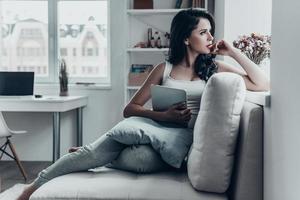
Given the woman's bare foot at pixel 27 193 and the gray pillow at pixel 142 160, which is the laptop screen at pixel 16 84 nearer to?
the woman's bare foot at pixel 27 193

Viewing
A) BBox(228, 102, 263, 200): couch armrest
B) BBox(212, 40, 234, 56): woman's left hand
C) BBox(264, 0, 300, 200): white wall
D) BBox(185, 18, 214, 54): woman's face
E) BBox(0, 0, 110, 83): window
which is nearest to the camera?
BBox(264, 0, 300, 200): white wall

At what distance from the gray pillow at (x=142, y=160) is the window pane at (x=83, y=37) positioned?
3.04m

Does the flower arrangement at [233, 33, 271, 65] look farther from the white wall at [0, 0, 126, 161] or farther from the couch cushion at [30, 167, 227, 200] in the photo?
the white wall at [0, 0, 126, 161]

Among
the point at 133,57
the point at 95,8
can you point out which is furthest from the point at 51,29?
the point at 133,57

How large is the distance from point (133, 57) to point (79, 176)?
2.84 m

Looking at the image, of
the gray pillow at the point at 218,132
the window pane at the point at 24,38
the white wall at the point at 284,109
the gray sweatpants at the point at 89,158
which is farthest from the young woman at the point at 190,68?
the window pane at the point at 24,38

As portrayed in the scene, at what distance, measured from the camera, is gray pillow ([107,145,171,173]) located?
1.87 meters

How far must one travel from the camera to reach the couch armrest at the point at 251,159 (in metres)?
1.57

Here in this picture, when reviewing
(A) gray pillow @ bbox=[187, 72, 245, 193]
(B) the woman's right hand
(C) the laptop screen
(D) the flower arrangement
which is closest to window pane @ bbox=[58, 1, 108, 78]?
(C) the laptop screen

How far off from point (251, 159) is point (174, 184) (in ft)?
1.07

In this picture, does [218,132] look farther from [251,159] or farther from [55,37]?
[55,37]

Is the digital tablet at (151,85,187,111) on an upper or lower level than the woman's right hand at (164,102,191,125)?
upper

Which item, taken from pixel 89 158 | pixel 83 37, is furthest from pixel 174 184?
pixel 83 37

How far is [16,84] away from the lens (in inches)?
173
